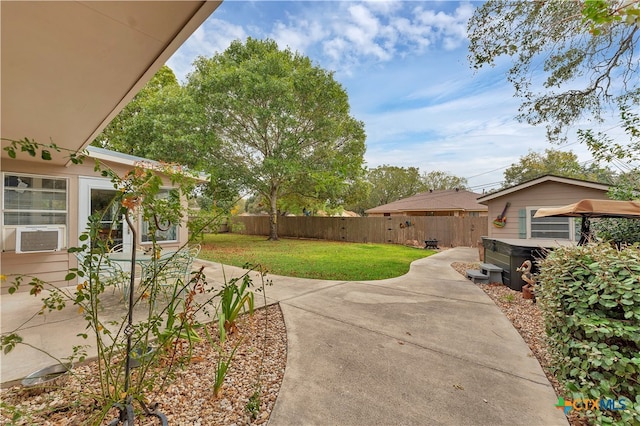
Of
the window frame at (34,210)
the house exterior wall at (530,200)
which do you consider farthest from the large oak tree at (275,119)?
the window frame at (34,210)

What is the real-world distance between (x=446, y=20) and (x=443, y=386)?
740 cm

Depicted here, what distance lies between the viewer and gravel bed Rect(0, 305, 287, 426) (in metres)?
1.75

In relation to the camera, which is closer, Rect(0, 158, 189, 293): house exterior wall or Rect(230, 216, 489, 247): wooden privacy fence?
Rect(0, 158, 189, 293): house exterior wall

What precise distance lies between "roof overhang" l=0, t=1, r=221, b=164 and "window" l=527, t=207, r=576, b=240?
32.2 ft

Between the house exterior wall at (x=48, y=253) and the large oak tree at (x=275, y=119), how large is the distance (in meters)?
6.98

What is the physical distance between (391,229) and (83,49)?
1407cm

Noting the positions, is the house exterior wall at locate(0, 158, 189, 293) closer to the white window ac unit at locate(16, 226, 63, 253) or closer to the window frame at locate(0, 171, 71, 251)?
the window frame at locate(0, 171, 71, 251)

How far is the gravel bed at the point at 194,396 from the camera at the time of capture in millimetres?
1750

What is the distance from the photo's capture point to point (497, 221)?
927cm

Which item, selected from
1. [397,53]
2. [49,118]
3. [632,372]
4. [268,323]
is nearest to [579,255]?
[632,372]

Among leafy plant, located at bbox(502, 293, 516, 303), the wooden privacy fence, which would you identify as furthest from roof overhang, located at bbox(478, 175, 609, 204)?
leafy plant, located at bbox(502, 293, 516, 303)

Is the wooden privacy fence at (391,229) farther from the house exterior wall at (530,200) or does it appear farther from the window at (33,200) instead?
the window at (33,200)

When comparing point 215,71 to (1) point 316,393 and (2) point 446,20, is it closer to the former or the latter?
(2) point 446,20

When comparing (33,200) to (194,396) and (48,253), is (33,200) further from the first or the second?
(194,396)
